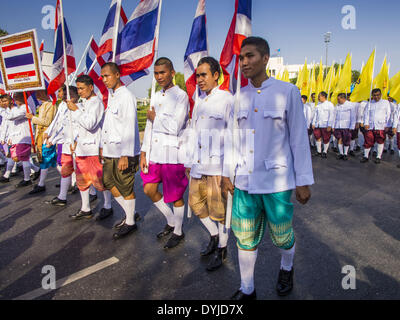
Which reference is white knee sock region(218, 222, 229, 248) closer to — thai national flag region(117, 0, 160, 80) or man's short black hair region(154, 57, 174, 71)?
man's short black hair region(154, 57, 174, 71)

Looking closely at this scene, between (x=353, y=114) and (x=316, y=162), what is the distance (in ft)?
8.17

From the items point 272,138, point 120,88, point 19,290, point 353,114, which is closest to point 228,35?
point 272,138

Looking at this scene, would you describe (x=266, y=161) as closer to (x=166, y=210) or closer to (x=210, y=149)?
(x=210, y=149)

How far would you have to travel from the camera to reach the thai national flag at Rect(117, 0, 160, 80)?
3.64 metres

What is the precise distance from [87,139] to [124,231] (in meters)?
1.51

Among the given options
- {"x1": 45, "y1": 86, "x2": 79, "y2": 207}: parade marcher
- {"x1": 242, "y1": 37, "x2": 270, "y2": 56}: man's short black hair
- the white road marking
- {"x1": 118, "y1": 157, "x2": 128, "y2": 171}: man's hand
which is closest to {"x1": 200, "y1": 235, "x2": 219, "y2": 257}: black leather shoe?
the white road marking

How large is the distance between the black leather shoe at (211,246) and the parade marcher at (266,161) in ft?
2.89

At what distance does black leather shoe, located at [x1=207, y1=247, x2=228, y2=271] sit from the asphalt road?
7 centimetres

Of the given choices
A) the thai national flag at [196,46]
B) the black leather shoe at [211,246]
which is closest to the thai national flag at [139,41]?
the thai national flag at [196,46]

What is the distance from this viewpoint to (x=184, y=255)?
10.7 ft

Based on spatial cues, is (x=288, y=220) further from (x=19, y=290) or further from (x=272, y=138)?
(x=19, y=290)

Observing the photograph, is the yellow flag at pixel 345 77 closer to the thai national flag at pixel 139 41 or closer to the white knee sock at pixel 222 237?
the thai national flag at pixel 139 41

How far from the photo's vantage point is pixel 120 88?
12.0 ft

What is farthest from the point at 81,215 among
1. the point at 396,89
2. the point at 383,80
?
the point at 383,80
